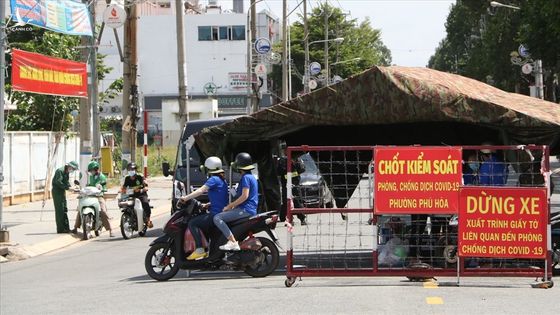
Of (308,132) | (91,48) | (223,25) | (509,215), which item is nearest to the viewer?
(509,215)

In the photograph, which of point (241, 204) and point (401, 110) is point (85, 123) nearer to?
point (241, 204)

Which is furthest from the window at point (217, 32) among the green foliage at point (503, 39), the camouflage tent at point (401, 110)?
the camouflage tent at point (401, 110)

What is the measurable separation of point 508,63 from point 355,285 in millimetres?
64539

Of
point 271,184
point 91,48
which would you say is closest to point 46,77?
point 91,48

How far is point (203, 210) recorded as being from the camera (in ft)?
48.6

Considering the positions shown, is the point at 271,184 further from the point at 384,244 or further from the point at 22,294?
the point at 22,294

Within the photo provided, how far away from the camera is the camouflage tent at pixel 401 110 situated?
1424 centimetres

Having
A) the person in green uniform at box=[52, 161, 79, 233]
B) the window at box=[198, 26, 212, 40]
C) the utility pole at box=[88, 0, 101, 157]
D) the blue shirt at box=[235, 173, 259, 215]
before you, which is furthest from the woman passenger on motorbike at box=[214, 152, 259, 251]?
the window at box=[198, 26, 212, 40]

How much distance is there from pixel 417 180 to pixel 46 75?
12.9 m

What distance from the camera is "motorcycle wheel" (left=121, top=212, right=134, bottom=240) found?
21.8 meters

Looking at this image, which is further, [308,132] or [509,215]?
[308,132]

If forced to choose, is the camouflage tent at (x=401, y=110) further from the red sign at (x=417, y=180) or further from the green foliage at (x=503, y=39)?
the green foliage at (x=503, y=39)

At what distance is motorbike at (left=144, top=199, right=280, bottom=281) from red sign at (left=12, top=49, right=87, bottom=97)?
27.4ft

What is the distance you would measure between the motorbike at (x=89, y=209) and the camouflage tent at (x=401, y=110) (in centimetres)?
639
